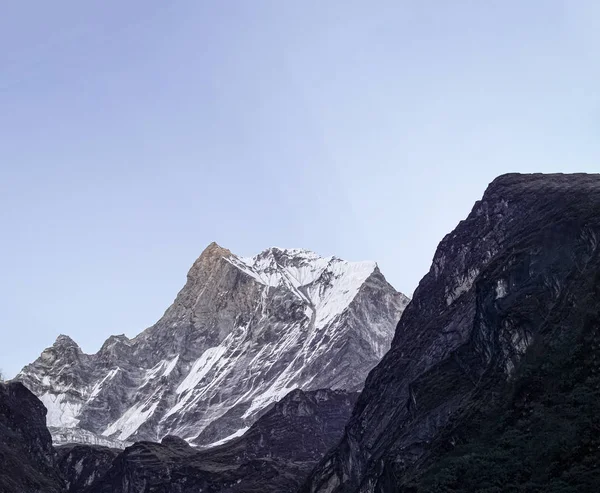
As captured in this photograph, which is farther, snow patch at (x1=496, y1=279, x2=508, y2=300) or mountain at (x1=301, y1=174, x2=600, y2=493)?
snow patch at (x1=496, y1=279, x2=508, y2=300)

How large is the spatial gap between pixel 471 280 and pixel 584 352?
66.8 m

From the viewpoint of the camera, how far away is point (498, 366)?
11419 centimetres

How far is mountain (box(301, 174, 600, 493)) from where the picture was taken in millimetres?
89062

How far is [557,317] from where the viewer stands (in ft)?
348

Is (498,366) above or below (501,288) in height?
below

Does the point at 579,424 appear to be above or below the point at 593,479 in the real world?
above

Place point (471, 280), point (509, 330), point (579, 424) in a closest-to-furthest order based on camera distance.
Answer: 1. point (579, 424)
2. point (509, 330)
3. point (471, 280)

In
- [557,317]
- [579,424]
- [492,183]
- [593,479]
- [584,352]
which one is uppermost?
[492,183]

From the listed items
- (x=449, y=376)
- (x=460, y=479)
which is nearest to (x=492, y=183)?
(x=449, y=376)

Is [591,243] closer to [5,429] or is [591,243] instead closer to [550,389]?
[550,389]

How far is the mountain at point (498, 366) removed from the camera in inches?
3506

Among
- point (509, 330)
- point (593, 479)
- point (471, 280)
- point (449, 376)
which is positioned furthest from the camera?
point (471, 280)

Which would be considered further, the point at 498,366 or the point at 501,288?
the point at 501,288

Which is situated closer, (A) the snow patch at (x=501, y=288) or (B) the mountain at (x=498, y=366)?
(B) the mountain at (x=498, y=366)
